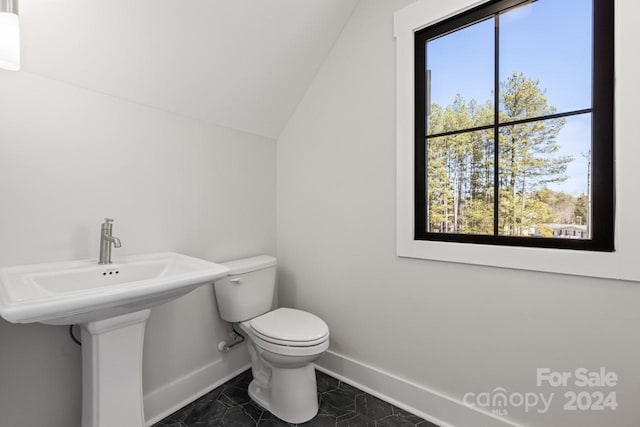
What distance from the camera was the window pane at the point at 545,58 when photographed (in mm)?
1183

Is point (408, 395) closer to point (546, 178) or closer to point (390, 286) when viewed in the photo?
point (390, 286)

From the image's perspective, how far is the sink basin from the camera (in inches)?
30.5

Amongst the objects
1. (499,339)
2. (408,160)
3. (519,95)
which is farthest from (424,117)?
(499,339)

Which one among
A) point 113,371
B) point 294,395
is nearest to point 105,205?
Result: point 113,371

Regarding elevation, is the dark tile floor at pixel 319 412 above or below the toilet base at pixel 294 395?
below

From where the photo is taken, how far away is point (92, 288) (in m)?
1.06

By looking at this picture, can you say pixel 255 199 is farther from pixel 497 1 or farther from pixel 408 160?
pixel 497 1

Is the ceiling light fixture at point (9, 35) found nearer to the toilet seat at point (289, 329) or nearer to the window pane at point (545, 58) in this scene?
the toilet seat at point (289, 329)

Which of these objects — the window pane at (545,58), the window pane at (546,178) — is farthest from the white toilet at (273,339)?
the window pane at (545,58)

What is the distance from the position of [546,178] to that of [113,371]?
190cm

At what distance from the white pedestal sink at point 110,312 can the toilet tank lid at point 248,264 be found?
0.38 meters

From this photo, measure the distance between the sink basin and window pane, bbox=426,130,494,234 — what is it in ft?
3.63

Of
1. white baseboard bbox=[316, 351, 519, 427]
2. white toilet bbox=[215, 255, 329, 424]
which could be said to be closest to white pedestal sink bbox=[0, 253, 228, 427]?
white toilet bbox=[215, 255, 329, 424]

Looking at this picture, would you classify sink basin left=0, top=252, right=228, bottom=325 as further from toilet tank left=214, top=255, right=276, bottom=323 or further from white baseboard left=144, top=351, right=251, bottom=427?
white baseboard left=144, top=351, right=251, bottom=427
